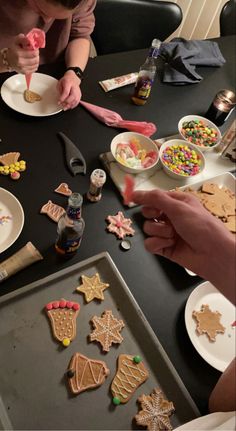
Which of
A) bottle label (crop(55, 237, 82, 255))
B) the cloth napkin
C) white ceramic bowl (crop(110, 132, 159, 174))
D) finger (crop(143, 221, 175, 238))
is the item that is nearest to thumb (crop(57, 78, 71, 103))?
white ceramic bowl (crop(110, 132, 159, 174))

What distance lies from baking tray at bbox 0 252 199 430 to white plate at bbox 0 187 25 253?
5.4 inches

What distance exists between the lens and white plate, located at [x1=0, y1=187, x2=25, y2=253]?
91 cm

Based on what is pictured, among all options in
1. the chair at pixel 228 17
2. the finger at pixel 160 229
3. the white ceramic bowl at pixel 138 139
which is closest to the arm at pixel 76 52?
the white ceramic bowl at pixel 138 139

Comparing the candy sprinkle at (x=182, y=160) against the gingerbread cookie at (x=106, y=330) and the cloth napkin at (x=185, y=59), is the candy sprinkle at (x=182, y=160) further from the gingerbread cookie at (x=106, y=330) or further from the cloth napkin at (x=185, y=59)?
the gingerbread cookie at (x=106, y=330)

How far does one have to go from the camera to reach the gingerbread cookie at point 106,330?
0.83 m

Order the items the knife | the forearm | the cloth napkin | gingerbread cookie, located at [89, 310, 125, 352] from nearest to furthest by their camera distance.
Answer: gingerbread cookie, located at [89, 310, 125, 352] → the knife → the forearm → the cloth napkin

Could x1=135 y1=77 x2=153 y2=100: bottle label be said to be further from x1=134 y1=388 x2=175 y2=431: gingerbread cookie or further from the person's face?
x1=134 y1=388 x2=175 y2=431: gingerbread cookie

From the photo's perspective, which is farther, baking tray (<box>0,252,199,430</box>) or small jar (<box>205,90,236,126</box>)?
small jar (<box>205,90,236,126</box>)

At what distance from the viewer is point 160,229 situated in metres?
0.73

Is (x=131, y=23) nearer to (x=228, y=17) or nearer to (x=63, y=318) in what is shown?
(x=228, y=17)

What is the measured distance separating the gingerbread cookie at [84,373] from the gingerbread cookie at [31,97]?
83 cm

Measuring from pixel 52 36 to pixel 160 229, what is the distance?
→ 3.26 feet

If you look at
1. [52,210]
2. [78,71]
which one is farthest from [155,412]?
[78,71]

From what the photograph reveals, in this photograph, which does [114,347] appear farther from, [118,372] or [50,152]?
[50,152]
